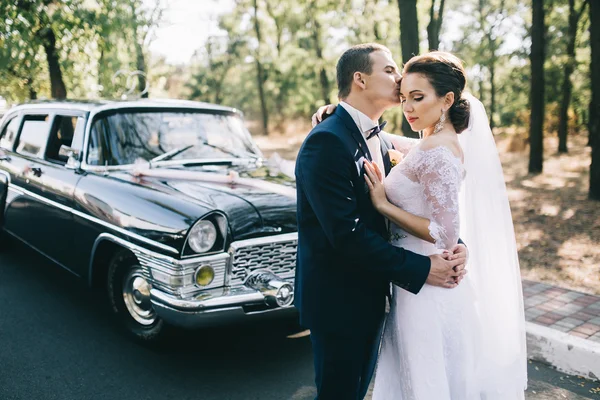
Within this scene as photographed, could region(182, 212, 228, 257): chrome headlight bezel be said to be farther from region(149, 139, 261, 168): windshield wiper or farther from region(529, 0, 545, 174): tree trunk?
region(529, 0, 545, 174): tree trunk

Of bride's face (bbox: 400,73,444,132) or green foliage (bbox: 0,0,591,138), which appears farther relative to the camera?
green foliage (bbox: 0,0,591,138)

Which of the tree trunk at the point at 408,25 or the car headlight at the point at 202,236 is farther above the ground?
the tree trunk at the point at 408,25

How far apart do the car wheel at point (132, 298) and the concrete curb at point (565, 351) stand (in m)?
2.70

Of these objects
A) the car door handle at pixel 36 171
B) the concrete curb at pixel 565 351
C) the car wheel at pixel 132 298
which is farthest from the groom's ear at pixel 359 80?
the car door handle at pixel 36 171

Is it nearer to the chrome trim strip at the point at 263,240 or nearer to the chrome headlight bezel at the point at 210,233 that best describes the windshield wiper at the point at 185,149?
the chrome headlight bezel at the point at 210,233

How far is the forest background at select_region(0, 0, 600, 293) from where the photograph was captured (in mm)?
8141

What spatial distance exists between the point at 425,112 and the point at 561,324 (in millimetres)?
2832

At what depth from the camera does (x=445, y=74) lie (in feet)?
7.01

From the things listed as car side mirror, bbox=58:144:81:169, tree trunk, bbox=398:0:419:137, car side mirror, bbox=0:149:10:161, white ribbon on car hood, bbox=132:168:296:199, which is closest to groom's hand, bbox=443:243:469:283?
white ribbon on car hood, bbox=132:168:296:199

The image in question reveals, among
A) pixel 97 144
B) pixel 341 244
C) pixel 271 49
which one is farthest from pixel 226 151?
pixel 271 49

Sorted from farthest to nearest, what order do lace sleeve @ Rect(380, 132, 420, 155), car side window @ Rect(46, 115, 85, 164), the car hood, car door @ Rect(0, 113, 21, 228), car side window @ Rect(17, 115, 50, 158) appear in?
car door @ Rect(0, 113, 21, 228), car side window @ Rect(17, 115, 50, 158), car side window @ Rect(46, 115, 85, 164), the car hood, lace sleeve @ Rect(380, 132, 420, 155)

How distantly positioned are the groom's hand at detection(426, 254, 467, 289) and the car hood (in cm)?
169

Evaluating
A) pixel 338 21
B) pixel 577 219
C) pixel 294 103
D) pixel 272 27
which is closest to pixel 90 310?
pixel 577 219

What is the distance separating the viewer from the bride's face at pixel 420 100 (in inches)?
84.4
